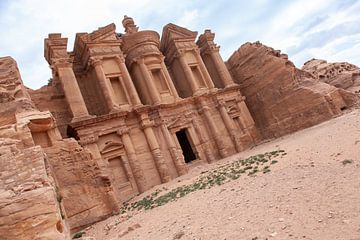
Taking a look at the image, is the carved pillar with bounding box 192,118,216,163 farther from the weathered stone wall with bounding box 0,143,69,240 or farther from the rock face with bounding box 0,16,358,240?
the weathered stone wall with bounding box 0,143,69,240

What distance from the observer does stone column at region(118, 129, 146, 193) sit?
18109mm

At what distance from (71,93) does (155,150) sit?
6798 millimetres

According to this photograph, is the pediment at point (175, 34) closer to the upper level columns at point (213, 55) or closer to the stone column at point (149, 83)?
the upper level columns at point (213, 55)

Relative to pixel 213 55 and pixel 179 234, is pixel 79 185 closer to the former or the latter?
pixel 179 234

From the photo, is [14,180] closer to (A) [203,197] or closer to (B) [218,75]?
(A) [203,197]

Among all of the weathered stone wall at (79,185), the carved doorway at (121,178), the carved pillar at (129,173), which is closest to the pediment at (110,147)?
the carved doorway at (121,178)

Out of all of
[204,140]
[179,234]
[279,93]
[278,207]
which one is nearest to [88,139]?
[204,140]

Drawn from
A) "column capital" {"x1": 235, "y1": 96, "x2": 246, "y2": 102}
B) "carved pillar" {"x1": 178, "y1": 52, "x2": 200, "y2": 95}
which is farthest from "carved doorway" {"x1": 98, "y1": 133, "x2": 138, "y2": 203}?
"column capital" {"x1": 235, "y1": 96, "x2": 246, "y2": 102}

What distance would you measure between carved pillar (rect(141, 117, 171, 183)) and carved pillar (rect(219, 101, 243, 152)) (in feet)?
22.6

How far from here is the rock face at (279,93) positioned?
2094 cm

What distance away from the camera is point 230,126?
78.1ft

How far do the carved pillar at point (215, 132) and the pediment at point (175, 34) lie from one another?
6.76m

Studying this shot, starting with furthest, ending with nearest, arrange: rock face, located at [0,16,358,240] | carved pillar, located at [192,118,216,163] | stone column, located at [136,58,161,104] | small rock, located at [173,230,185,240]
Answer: carved pillar, located at [192,118,216,163], stone column, located at [136,58,161,104], rock face, located at [0,16,358,240], small rock, located at [173,230,185,240]

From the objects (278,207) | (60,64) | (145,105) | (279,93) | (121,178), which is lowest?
(278,207)
